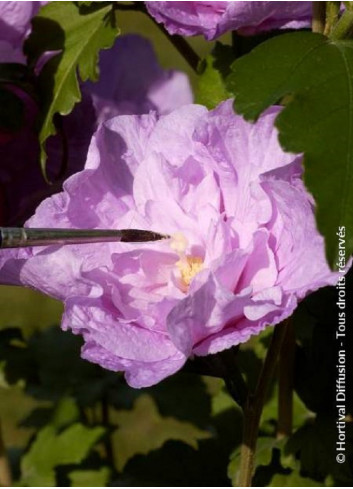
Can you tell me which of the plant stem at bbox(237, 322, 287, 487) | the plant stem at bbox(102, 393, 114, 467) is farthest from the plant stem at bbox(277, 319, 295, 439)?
the plant stem at bbox(102, 393, 114, 467)

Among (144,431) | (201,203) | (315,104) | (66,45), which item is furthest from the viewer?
(144,431)

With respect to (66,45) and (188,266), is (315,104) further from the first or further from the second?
(66,45)

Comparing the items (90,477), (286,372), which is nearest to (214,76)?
(286,372)

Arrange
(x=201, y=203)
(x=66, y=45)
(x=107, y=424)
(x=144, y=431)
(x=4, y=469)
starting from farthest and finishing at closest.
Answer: (x=144, y=431)
(x=107, y=424)
(x=4, y=469)
(x=66, y=45)
(x=201, y=203)

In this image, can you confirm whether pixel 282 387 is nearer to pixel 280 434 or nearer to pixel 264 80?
pixel 280 434

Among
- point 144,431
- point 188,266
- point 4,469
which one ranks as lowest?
point 144,431

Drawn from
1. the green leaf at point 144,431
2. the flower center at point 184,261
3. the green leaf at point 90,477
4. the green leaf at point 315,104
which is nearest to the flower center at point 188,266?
the flower center at point 184,261
